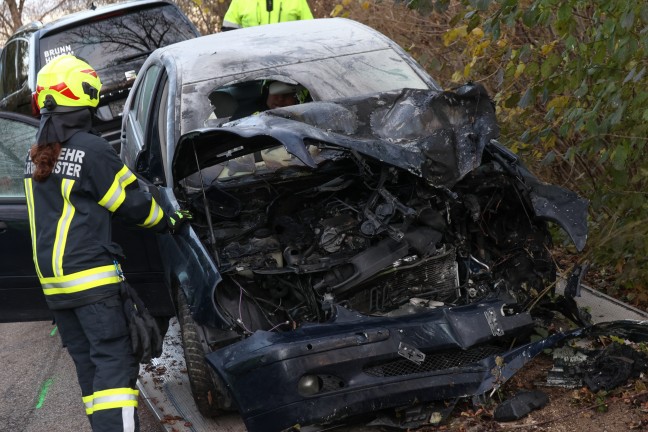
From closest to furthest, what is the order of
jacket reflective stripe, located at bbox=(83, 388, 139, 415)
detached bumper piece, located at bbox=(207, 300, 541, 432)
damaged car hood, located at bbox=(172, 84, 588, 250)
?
detached bumper piece, located at bbox=(207, 300, 541, 432)
jacket reflective stripe, located at bbox=(83, 388, 139, 415)
damaged car hood, located at bbox=(172, 84, 588, 250)

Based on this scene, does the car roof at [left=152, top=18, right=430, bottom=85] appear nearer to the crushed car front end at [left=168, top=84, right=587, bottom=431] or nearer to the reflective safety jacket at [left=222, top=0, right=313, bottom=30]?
the crushed car front end at [left=168, top=84, right=587, bottom=431]

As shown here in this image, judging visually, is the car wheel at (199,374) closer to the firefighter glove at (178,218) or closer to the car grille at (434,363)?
the firefighter glove at (178,218)

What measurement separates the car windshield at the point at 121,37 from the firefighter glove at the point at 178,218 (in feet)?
17.3

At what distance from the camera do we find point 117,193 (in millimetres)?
4328

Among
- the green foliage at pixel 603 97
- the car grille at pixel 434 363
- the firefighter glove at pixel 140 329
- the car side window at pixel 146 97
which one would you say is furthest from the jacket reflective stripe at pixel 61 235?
the green foliage at pixel 603 97

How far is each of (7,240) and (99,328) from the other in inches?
71.0

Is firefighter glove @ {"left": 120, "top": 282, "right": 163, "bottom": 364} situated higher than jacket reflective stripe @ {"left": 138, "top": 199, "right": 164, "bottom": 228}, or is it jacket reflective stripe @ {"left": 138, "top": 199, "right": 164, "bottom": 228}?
jacket reflective stripe @ {"left": 138, "top": 199, "right": 164, "bottom": 228}

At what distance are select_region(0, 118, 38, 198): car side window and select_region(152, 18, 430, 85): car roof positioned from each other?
100 cm

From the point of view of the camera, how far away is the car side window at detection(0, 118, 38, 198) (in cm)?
606

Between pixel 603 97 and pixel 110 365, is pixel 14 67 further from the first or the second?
pixel 603 97

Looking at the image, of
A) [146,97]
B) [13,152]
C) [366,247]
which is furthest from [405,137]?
[13,152]

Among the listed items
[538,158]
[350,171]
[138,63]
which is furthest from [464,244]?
[138,63]

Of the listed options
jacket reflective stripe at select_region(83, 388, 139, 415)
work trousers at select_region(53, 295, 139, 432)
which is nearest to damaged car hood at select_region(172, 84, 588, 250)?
work trousers at select_region(53, 295, 139, 432)

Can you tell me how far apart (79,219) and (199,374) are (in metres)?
1.07
